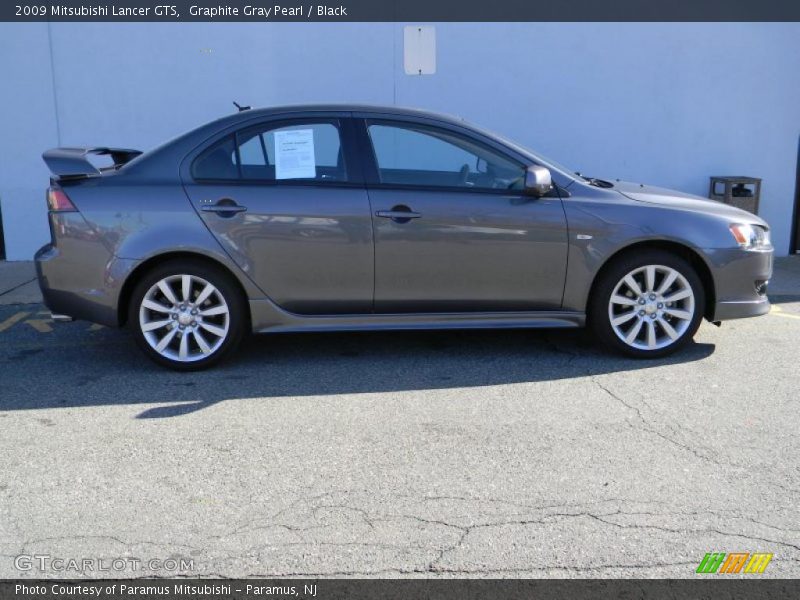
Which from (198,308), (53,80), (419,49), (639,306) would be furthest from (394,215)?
(53,80)

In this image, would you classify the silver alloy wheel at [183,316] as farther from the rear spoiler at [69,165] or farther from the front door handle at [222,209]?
the rear spoiler at [69,165]

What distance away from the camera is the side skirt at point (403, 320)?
206 inches

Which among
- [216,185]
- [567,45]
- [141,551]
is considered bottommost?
[141,551]

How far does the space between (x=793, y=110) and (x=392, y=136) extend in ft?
19.9

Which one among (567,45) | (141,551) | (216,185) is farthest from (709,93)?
(141,551)

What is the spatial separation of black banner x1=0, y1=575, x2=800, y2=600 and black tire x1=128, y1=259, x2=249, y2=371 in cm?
234

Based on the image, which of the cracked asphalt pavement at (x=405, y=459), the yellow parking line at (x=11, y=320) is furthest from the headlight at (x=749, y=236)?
the yellow parking line at (x=11, y=320)

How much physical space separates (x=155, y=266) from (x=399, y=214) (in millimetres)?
1563

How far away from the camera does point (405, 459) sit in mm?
3951

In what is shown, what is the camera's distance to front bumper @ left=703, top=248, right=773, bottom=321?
539 cm

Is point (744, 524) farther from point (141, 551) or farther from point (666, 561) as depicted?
point (141, 551)

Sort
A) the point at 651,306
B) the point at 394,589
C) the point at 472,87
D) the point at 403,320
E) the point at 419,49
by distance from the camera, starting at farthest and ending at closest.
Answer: the point at 472,87
the point at 419,49
the point at 651,306
the point at 403,320
the point at 394,589

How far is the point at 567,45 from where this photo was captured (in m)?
A: 9.02

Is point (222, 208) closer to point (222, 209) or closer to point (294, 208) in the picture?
point (222, 209)
